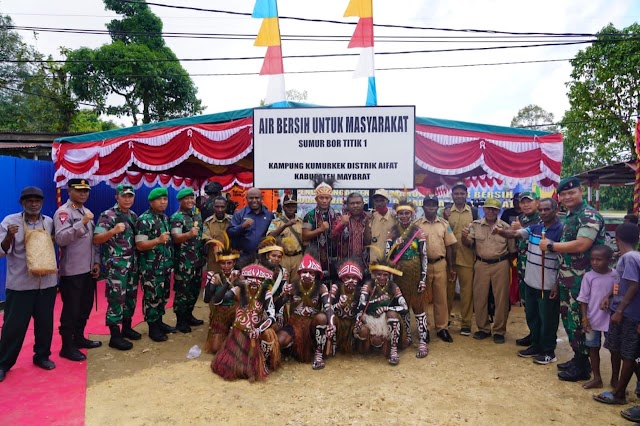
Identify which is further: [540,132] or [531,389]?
[540,132]

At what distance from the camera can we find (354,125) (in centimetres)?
544

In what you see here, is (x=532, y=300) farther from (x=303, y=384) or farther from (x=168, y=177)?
(x=168, y=177)

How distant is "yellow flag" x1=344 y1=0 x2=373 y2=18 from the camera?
21.4 feet

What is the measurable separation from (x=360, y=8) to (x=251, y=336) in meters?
5.15

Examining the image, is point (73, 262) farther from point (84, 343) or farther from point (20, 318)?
point (84, 343)

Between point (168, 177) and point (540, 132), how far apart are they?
9.65 m

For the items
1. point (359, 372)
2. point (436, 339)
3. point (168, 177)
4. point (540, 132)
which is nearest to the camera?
point (359, 372)

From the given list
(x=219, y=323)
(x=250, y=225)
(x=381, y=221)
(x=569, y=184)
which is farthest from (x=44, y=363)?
(x=569, y=184)

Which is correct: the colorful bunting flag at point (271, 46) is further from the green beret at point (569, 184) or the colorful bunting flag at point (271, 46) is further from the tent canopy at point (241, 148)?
the green beret at point (569, 184)

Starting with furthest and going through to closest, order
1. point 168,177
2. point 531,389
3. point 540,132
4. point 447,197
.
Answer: point 447,197 → point 168,177 → point 540,132 → point 531,389

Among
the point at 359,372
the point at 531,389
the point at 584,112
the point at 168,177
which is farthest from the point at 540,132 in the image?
the point at 584,112

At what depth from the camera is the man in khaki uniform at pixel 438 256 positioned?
521 cm

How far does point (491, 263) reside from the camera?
513 cm

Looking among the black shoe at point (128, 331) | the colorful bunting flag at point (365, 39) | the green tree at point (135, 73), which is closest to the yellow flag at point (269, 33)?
the colorful bunting flag at point (365, 39)
